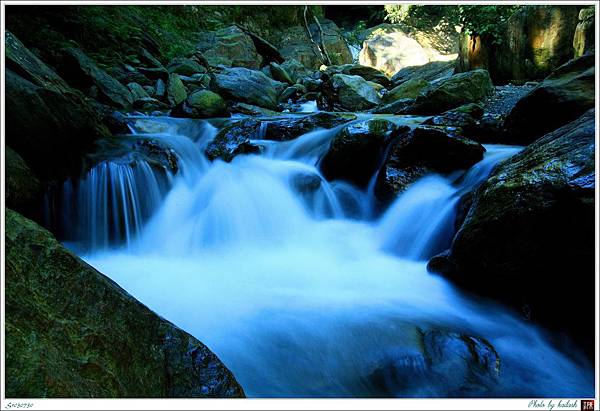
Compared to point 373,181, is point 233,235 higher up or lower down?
lower down

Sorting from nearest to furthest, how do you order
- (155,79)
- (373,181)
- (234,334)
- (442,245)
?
(234,334) → (442,245) → (373,181) → (155,79)

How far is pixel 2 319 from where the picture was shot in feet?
4.03

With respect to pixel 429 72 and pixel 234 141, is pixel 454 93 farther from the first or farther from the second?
pixel 429 72

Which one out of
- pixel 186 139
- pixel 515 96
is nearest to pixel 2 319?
pixel 186 139

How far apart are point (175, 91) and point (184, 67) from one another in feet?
7.31

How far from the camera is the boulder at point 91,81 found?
7539 mm

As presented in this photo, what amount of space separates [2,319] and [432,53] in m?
19.8

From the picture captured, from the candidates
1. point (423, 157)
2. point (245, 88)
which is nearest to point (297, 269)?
point (423, 157)

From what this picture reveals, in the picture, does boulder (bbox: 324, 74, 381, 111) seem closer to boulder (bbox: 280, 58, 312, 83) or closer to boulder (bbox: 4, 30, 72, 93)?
boulder (bbox: 280, 58, 312, 83)

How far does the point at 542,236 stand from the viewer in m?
2.34

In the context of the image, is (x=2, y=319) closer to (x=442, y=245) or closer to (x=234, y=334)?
(x=234, y=334)

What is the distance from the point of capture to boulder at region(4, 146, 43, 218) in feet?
11.3

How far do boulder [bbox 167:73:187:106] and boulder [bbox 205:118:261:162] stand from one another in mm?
3389

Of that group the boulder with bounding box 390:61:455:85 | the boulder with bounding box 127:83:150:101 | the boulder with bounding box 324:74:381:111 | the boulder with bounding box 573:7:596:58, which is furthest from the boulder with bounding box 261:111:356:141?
the boulder with bounding box 390:61:455:85
